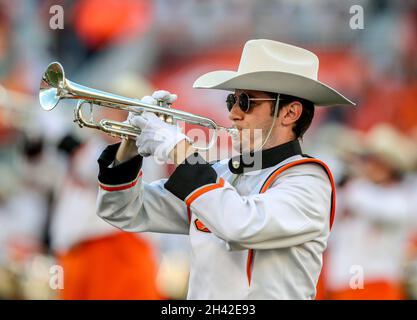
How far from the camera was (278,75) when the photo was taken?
473 centimetres

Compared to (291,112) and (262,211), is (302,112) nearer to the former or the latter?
(291,112)

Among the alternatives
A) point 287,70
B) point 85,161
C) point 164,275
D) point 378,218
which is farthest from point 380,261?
point 287,70

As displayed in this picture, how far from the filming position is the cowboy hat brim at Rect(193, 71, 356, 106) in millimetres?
4719

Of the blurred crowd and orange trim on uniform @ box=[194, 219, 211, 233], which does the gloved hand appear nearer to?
orange trim on uniform @ box=[194, 219, 211, 233]

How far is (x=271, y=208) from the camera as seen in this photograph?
4.39m

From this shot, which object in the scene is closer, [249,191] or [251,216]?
[251,216]

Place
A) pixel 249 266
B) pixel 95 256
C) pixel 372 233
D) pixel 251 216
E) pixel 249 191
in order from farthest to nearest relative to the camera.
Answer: pixel 372 233, pixel 95 256, pixel 249 191, pixel 249 266, pixel 251 216

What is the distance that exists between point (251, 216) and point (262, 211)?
0.06 meters

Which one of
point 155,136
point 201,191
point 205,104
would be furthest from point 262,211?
point 205,104

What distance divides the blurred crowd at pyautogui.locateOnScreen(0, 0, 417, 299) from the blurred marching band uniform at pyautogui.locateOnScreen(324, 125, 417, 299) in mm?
12

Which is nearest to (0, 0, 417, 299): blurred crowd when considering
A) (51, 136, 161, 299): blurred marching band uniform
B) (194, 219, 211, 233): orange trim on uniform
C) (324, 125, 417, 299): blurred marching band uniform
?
(324, 125, 417, 299): blurred marching band uniform

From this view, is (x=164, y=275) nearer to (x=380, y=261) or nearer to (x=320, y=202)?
(x=380, y=261)

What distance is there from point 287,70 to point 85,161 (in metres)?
3.59

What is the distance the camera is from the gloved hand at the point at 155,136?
4.49 meters
